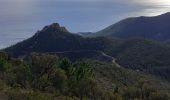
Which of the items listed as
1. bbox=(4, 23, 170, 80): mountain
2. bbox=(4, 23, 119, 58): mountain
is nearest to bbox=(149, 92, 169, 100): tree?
bbox=(4, 23, 170, 80): mountain

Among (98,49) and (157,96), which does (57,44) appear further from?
(157,96)

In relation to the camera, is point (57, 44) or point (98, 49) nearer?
point (98, 49)

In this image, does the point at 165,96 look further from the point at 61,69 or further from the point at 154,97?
the point at 61,69

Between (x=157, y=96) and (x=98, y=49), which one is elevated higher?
(x=157, y=96)

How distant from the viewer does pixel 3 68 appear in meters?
50.4

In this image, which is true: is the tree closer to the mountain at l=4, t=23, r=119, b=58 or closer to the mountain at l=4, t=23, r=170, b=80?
the mountain at l=4, t=23, r=170, b=80

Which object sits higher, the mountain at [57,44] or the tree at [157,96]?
the tree at [157,96]

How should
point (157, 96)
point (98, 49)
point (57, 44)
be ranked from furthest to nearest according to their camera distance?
point (57, 44), point (98, 49), point (157, 96)

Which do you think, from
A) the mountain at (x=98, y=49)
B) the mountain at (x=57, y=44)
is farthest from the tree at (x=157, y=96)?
the mountain at (x=57, y=44)

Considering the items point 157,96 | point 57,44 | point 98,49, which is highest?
point 157,96

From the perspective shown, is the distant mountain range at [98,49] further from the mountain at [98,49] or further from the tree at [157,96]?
the tree at [157,96]

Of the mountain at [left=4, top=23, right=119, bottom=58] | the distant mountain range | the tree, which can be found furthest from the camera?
the mountain at [left=4, top=23, right=119, bottom=58]

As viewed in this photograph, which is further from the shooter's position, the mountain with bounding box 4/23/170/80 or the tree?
the mountain with bounding box 4/23/170/80

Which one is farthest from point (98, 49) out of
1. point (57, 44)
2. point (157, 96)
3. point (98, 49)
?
point (157, 96)
